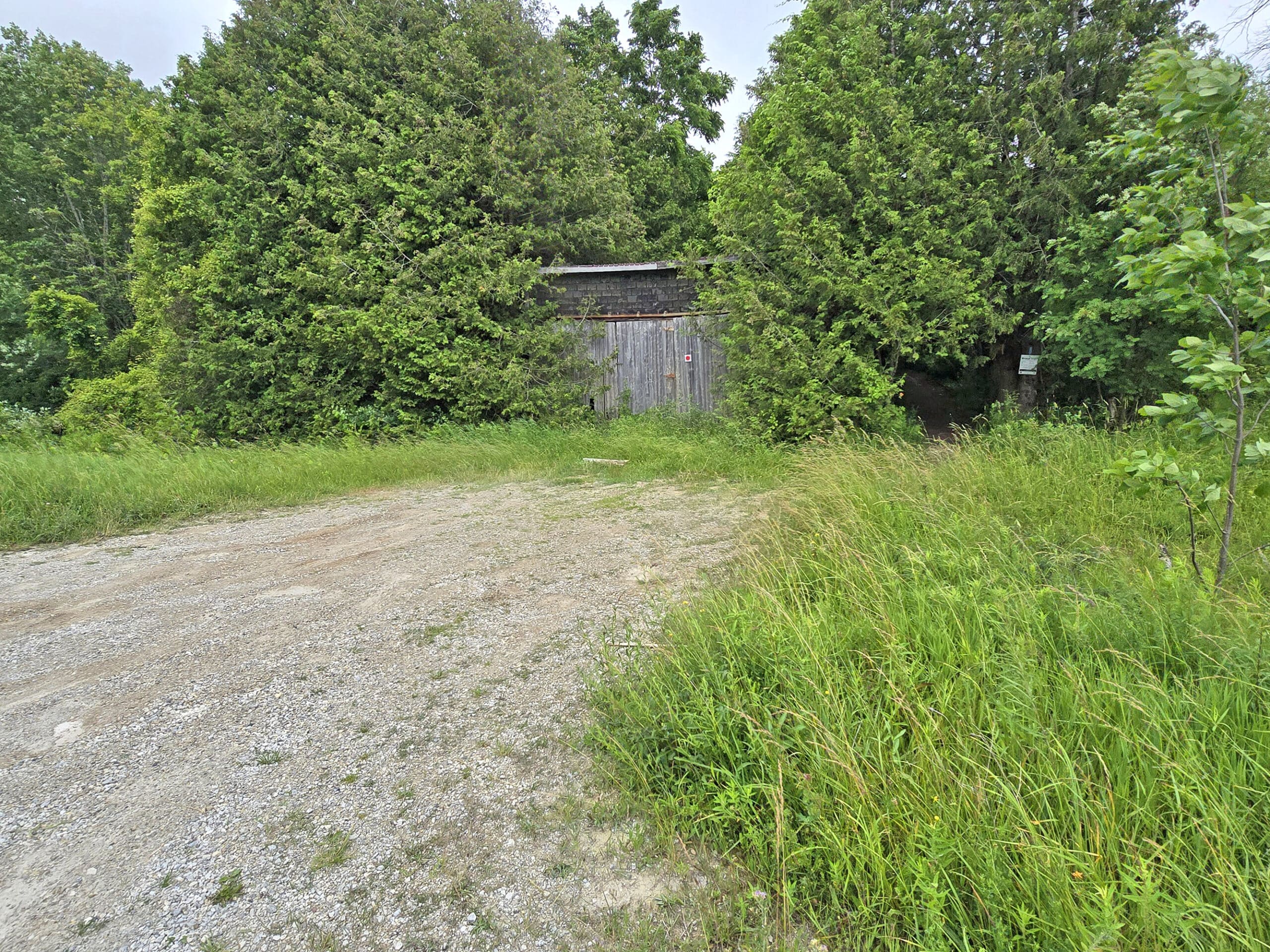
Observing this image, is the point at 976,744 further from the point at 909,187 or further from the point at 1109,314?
the point at 909,187

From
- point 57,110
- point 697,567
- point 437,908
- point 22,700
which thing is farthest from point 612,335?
point 57,110

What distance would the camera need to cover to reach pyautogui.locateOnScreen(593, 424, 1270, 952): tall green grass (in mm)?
1468

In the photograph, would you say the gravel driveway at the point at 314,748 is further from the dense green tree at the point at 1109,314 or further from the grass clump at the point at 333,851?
the dense green tree at the point at 1109,314

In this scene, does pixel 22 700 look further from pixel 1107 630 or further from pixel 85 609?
pixel 1107 630

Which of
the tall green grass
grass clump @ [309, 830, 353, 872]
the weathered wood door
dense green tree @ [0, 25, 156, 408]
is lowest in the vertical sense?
grass clump @ [309, 830, 353, 872]

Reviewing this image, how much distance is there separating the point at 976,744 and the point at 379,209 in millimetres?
11544

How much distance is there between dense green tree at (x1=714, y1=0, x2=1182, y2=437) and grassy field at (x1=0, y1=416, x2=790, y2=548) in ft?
4.46

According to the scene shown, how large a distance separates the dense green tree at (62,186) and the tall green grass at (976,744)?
81.6 ft

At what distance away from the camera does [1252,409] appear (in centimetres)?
308

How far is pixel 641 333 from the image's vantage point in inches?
424

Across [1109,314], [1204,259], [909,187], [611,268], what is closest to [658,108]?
[611,268]

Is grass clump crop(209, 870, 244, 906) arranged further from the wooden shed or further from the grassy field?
the wooden shed

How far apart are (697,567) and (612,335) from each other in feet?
24.2

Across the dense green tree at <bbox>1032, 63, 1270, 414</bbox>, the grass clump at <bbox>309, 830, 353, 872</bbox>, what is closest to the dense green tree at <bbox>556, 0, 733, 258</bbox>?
the dense green tree at <bbox>1032, 63, 1270, 414</bbox>
